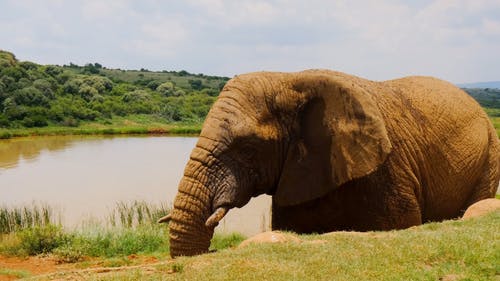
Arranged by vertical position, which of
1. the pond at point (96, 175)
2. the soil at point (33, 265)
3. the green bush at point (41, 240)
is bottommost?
the pond at point (96, 175)

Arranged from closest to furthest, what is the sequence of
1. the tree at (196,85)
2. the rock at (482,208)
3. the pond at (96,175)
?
the rock at (482,208)
the pond at (96,175)
the tree at (196,85)

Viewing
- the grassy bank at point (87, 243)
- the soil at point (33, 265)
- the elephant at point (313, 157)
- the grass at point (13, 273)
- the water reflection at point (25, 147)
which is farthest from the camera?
the water reflection at point (25, 147)

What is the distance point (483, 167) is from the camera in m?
8.82

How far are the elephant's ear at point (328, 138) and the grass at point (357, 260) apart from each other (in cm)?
86

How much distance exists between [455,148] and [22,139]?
45.7 m

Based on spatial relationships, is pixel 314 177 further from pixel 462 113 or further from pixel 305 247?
pixel 462 113

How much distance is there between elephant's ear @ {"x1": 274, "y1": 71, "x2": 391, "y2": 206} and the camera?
6766 millimetres

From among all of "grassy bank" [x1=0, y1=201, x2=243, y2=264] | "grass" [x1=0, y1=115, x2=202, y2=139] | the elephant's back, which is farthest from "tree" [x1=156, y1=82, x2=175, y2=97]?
the elephant's back

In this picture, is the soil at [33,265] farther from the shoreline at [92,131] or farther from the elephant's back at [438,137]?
the shoreline at [92,131]

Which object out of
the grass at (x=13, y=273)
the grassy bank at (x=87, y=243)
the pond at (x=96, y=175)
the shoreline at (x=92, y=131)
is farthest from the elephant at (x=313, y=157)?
the shoreline at (x=92, y=131)

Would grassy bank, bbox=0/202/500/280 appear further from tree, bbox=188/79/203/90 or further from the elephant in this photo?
tree, bbox=188/79/203/90

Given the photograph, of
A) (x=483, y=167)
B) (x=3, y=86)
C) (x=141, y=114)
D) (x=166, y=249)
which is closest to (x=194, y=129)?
(x=141, y=114)

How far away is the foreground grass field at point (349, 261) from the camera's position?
16.9 feet

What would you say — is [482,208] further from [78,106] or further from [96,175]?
[78,106]
